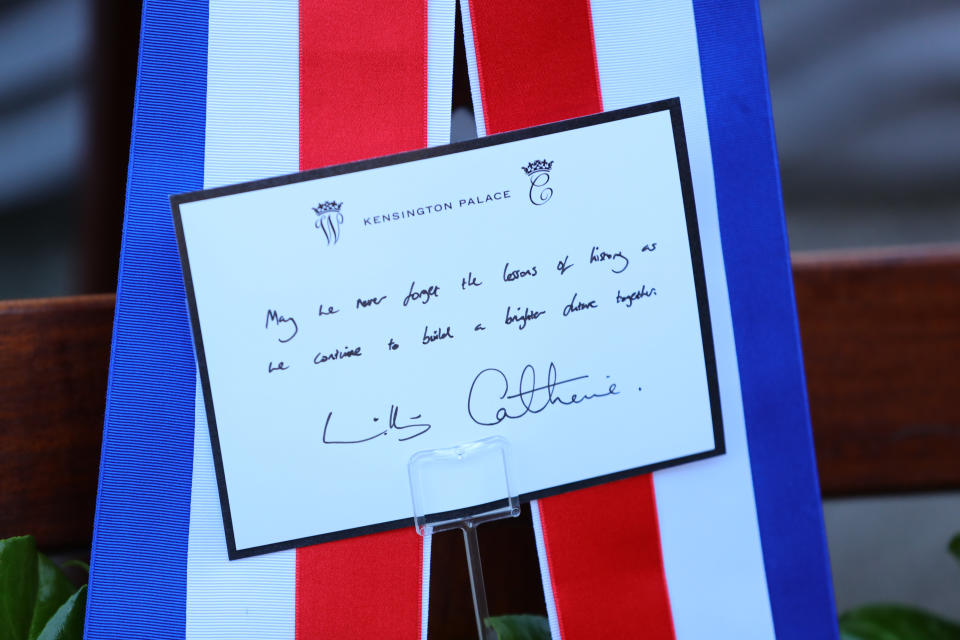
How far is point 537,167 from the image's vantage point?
0.53m

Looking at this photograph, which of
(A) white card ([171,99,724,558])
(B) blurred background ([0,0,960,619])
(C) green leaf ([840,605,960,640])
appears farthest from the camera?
(B) blurred background ([0,0,960,619])

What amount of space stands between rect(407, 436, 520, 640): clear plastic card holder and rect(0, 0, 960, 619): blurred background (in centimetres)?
34

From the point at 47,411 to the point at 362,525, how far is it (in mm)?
323

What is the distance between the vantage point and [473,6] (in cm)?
55

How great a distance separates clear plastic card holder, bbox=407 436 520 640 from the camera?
528mm

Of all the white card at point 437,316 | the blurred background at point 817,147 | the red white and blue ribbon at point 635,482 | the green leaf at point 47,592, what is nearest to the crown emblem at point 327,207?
the white card at point 437,316

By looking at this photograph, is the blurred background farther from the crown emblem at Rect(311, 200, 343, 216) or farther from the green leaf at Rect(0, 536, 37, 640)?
the green leaf at Rect(0, 536, 37, 640)

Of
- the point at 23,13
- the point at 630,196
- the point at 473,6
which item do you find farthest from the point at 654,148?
the point at 23,13

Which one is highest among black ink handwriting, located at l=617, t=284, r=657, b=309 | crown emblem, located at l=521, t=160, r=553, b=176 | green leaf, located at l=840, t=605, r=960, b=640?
crown emblem, located at l=521, t=160, r=553, b=176

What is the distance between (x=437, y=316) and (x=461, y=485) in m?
0.12

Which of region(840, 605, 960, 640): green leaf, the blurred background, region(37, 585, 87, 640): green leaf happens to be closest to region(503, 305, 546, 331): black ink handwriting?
the blurred background

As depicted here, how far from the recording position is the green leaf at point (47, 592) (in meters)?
0.54

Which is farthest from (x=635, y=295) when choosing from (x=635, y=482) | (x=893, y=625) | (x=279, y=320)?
(x=893, y=625)
